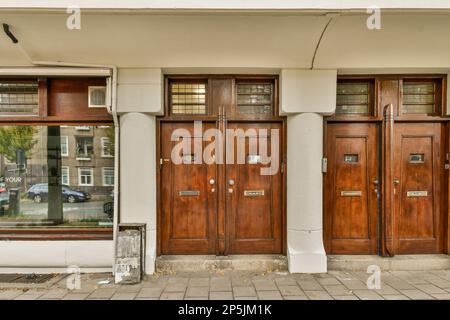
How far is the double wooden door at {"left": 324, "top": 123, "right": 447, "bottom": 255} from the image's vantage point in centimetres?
450

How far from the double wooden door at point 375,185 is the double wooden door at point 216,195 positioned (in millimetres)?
883

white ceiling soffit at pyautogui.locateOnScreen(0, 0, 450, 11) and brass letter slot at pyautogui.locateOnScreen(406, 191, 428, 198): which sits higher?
white ceiling soffit at pyautogui.locateOnScreen(0, 0, 450, 11)

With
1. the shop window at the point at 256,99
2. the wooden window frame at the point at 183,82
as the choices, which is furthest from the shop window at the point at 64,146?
the shop window at the point at 256,99

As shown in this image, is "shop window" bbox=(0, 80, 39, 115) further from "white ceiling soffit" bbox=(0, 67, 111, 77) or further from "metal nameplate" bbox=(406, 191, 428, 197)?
"metal nameplate" bbox=(406, 191, 428, 197)

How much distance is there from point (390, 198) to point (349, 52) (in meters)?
2.29

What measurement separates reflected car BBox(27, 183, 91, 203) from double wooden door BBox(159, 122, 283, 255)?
4.26 feet

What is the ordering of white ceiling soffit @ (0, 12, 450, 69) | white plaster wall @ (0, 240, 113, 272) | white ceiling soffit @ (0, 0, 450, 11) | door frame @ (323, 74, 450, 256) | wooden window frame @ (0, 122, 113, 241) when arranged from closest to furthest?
white ceiling soffit @ (0, 0, 450, 11) < white ceiling soffit @ (0, 12, 450, 69) < white plaster wall @ (0, 240, 113, 272) < wooden window frame @ (0, 122, 113, 241) < door frame @ (323, 74, 450, 256)

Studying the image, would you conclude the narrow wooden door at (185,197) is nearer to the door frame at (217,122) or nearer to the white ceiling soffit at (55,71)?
the door frame at (217,122)

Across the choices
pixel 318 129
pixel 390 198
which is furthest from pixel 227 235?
pixel 390 198

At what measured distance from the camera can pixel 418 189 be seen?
4547mm

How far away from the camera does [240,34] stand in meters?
3.72

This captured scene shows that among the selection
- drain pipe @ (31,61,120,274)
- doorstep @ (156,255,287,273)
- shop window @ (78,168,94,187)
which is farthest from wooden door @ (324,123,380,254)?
shop window @ (78,168,94,187)

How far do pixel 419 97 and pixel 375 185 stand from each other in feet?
5.21

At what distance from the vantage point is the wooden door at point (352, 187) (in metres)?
4.50
